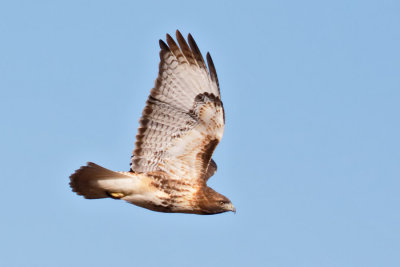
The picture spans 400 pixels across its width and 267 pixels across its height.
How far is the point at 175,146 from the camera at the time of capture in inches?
401

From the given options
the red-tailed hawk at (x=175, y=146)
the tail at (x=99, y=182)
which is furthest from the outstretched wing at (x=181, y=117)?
the tail at (x=99, y=182)

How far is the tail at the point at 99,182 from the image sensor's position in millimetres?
9625

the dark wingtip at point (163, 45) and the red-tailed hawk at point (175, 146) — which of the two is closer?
the red-tailed hawk at point (175, 146)

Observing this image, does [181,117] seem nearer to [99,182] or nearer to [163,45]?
[163,45]

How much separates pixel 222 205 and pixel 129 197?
4.19 feet

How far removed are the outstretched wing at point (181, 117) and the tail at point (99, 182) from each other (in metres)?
0.49

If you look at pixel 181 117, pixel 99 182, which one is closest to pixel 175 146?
pixel 181 117

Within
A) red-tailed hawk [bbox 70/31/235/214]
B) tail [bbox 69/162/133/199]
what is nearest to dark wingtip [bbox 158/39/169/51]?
red-tailed hawk [bbox 70/31/235/214]

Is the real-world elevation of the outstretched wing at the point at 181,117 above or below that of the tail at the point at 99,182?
above

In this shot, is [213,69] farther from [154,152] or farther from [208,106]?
[154,152]

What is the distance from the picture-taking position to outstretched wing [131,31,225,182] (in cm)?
991

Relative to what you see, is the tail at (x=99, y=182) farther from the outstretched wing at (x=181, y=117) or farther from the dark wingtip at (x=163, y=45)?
the dark wingtip at (x=163, y=45)

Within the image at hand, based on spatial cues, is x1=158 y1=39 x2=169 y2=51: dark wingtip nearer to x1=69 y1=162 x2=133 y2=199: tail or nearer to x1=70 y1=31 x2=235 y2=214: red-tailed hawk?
x1=70 y1=31 x2=235 y2=214: red-tailed hawk

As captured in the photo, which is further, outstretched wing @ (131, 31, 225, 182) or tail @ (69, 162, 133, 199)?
outstretched wing @ (131, 31, 225, 182)
